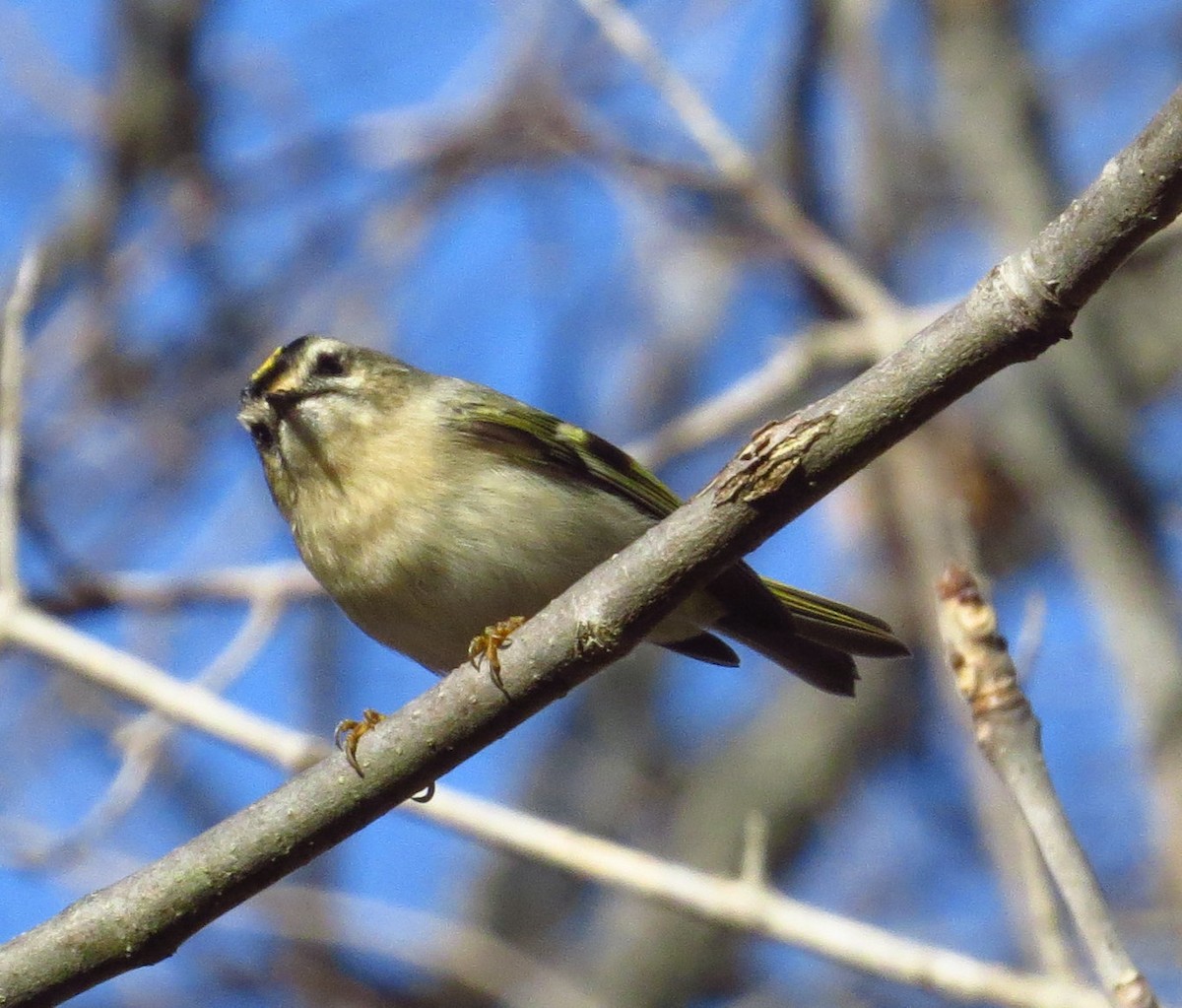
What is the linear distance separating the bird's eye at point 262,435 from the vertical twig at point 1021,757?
2.15 meters

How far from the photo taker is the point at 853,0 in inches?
233

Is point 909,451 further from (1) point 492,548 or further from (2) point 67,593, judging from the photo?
(2) point 67,593

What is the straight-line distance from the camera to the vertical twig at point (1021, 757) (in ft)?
5.88

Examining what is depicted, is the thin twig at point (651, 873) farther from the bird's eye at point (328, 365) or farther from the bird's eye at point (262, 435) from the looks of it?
the bird's eye at point (328, 365)

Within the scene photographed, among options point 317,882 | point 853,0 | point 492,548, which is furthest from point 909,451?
point 317,882

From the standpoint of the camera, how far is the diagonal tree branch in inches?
79.8

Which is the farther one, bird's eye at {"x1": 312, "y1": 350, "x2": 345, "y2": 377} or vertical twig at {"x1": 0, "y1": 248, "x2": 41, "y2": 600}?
bird's eye at {"x1": 312, "y1": 350, "x2": 345, "y2": 377}

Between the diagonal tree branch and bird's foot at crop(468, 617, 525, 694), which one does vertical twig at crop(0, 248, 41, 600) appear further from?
the diagonal tree branch

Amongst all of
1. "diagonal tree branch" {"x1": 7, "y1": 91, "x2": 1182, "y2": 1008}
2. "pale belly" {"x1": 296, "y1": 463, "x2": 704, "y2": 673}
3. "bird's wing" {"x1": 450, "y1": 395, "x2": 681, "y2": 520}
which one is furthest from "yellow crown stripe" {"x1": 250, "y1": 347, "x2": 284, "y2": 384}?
"diagonal tree branch" {"x1": 7, "y1": 91, "x2": 1182, "y2": 1008}

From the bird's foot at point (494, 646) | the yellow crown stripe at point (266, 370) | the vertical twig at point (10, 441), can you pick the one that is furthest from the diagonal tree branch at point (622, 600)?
the yellow crown stripe at point (266, 370)

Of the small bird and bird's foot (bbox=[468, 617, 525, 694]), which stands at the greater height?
the small bird

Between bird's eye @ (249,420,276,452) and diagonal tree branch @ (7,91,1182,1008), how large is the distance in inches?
63.9

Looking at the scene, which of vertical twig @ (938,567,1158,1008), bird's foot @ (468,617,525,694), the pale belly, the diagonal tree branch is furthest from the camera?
the pale belly

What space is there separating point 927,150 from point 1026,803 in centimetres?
716
